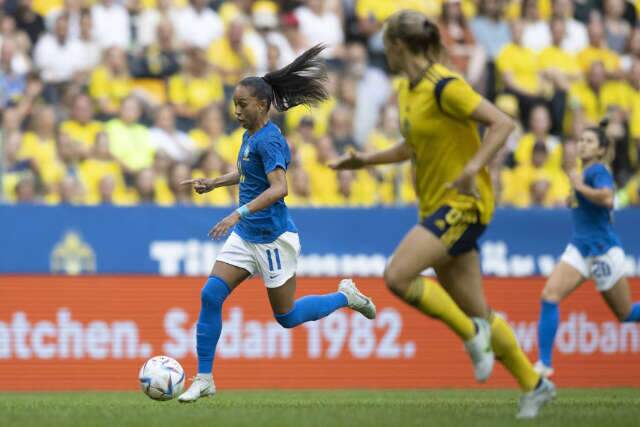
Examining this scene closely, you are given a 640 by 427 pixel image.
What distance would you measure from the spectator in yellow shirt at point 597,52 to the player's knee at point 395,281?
11299 millimetres

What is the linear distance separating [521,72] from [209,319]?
31.0ft

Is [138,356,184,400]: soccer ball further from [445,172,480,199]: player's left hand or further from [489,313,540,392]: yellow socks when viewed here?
[445,172,480,199]: player's left hand

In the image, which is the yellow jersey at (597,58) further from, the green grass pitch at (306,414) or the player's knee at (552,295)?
the green grass pitch at (306,414)

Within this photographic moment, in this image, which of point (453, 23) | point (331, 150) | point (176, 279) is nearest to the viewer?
point (176, 279)

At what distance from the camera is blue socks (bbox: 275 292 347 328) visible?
9.19 m

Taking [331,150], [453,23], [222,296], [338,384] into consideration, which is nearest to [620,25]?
[453,23]

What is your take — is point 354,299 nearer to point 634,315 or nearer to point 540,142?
point 634,315

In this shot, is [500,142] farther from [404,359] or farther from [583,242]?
[404,359]

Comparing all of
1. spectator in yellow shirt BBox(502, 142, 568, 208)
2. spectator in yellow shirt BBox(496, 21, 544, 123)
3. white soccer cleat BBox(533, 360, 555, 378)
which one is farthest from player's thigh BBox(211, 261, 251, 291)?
spectator in yellow shirt BBox(496, 21, 544, 123)

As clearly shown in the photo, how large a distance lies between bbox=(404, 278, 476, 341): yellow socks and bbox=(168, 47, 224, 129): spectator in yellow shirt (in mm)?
8760

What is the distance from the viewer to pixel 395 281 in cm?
708

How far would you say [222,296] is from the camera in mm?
8781

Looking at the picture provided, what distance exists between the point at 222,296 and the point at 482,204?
230 cm

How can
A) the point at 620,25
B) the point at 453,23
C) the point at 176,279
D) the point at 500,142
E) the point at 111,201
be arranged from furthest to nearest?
the point at 620,25 < the point at 453,23 < the point at 111,201 < the point at 176,279 < the point at 500,142
